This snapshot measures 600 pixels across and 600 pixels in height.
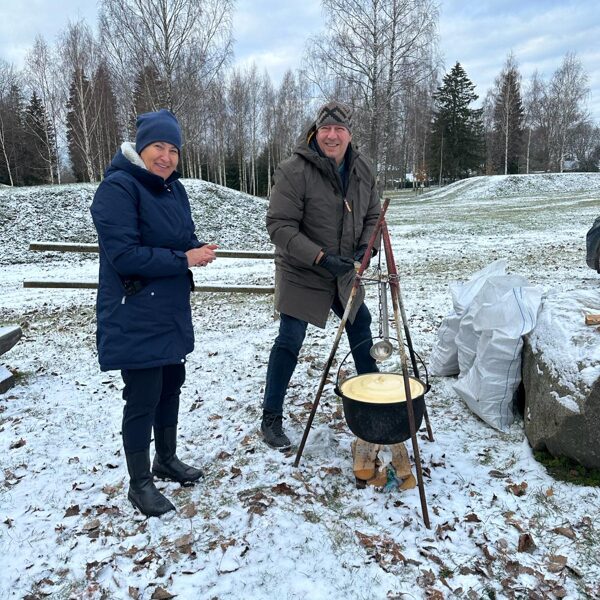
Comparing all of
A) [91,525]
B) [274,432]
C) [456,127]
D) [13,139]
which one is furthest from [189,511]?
[456,127]

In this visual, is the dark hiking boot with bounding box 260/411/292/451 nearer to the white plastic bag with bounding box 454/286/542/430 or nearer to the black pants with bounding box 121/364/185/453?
the black pants with bounding box 121/364/185/453

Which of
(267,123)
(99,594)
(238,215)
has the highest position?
(267,123)

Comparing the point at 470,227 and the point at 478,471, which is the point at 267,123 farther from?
the point at 478,471

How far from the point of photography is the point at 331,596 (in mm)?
2154

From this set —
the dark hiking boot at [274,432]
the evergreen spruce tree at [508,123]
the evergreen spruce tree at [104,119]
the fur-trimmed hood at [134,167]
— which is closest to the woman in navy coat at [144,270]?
the fur-trimmed hood at [134,167]

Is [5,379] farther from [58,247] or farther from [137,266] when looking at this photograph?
[137,266]

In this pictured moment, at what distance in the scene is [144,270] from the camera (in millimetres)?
2354

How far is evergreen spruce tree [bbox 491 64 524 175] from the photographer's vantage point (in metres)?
39.8

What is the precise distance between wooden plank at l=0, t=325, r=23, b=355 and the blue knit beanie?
3020mm

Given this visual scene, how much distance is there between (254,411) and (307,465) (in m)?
0.90

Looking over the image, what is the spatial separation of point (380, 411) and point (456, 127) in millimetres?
42890

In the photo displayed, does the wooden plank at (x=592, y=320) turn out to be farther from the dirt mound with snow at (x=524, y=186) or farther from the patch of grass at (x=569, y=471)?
the dirt mound with snow at (x=524, y=186)

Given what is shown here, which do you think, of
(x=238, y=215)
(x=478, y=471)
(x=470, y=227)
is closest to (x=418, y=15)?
(x=470, y=227)

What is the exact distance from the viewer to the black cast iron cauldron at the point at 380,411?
2.62 m
